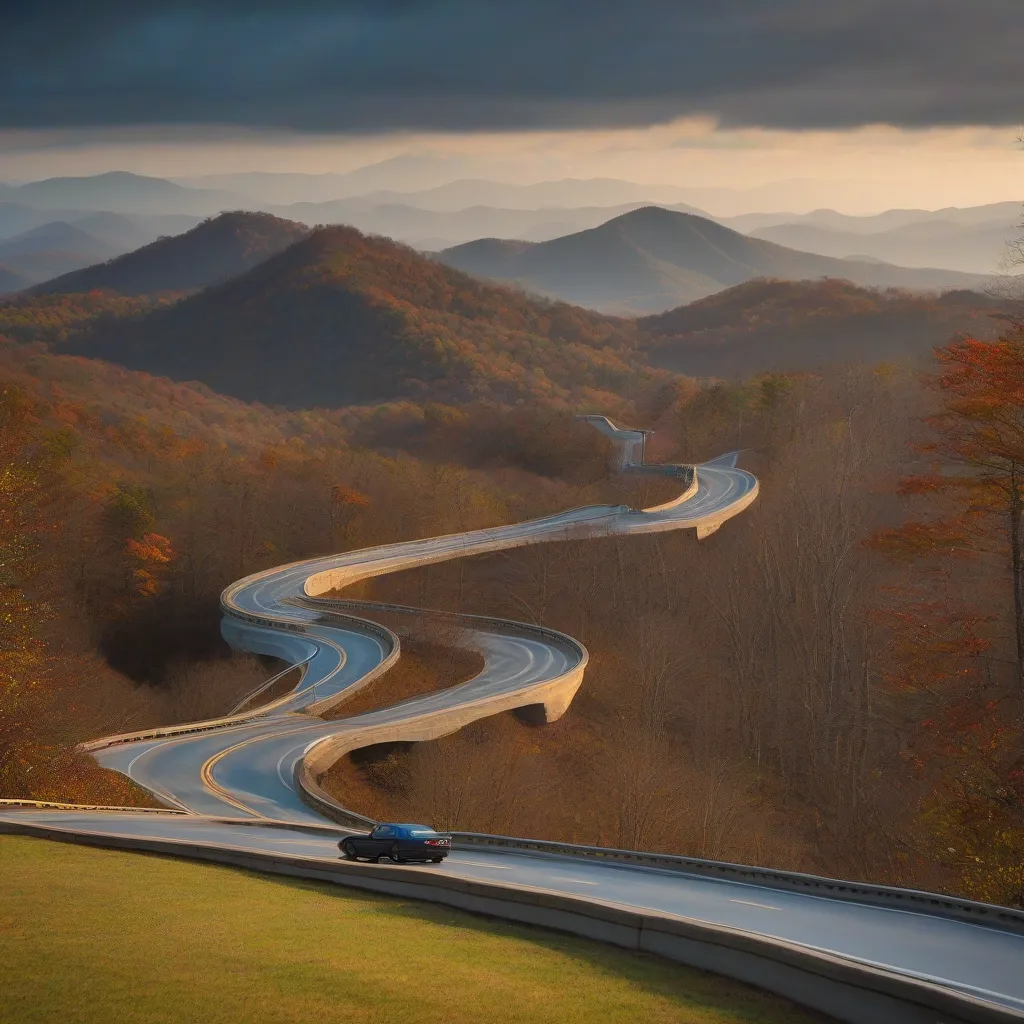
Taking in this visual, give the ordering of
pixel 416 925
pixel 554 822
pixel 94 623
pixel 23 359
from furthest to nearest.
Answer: pixel 23 359 < pixel 94 623 < pixel 554 822 < pixel 416 925

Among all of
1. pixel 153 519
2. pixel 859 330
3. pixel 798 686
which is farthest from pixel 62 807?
pixel 859 330

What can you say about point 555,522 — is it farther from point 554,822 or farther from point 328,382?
Result: point 328,382

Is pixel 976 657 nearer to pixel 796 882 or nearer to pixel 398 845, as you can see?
pixel 796 882

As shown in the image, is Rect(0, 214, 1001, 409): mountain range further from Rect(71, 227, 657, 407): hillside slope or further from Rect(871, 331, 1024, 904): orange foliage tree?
Rect(871, 331, 1024, 904): orange foliage tree

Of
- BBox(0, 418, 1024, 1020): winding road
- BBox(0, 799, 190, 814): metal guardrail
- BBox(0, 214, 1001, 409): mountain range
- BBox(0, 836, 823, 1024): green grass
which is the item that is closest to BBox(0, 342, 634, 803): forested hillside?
BBox(0, 799, 190, 814): metal guardrail

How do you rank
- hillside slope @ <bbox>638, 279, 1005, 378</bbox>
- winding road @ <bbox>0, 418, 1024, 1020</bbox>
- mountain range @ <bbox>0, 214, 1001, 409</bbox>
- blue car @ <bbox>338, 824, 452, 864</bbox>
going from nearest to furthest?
winding road @ <bbox>0, 418, 1024, 1020</bbox>
blue car @ <bbox>338, 824, 452, 864</bbox>
hillside slope @ <bbox>638, 279, 1005, 378</bbox>
mountain range @ <bbox>0, 214, 1001, 409</bbox>

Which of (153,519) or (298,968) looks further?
(153,519)

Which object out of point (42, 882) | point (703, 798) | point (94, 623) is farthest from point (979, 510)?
point (94, 623)
